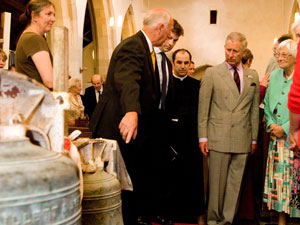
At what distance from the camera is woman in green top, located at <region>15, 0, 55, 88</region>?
83.1 inches

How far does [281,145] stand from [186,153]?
2.57 feet

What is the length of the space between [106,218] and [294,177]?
1.84 metres

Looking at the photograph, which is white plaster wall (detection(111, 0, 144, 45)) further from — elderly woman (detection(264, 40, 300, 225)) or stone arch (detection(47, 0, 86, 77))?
elderly woman (detection(264, 40, 300, 225))

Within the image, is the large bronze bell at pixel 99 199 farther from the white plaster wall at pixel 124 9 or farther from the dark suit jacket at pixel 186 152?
the white plaster wall at pixel 124 9

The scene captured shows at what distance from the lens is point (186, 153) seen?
11.4 feet

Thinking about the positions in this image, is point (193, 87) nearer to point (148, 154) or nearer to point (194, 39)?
point (148, 154)

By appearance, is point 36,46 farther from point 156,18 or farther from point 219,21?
point 219,21

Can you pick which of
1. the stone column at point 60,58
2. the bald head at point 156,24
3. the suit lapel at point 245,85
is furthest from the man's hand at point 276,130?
the stone column at point 60,58

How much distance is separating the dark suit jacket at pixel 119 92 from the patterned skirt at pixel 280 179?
3.74 ft

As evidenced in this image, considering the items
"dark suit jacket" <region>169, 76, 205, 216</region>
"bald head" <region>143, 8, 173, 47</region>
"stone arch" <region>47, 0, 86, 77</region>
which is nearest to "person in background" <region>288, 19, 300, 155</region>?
"bald head" <region>143, 8, 173, 47</region>

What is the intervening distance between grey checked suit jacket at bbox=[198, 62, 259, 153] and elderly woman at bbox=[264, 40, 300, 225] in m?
0.18

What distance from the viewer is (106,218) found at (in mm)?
1675

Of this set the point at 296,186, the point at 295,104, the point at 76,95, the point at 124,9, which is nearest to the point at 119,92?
the point at 295,104

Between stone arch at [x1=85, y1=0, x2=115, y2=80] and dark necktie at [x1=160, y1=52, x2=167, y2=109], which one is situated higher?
stone arch at [x1=85, y1=0, x2=115, y2=80]
